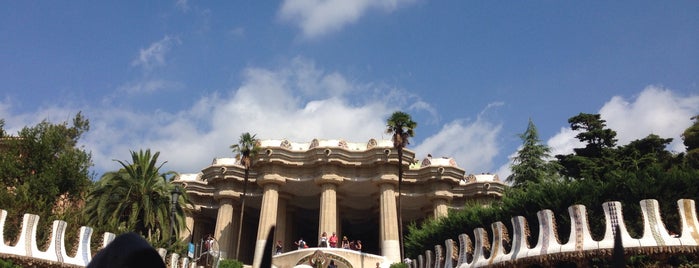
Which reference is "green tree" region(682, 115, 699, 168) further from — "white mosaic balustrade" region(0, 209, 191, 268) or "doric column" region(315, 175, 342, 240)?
"white mosaic balustrade" region(0, 209, 191, 268)

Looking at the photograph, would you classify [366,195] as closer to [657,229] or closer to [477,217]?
[477,217]

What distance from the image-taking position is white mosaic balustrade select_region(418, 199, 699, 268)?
17.3m

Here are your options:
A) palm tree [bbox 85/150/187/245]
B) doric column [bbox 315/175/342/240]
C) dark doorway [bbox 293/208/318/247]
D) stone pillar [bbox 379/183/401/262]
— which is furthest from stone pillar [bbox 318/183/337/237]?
palm tree [bbox 85/150/187/245]

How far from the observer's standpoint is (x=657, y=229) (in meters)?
17.6

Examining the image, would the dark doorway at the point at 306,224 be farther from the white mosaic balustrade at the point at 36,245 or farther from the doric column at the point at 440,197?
the white mosaic balustrade at the point at 36,245

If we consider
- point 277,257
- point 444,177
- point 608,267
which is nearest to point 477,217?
point 608,267

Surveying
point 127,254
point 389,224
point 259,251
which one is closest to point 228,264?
point 259,251

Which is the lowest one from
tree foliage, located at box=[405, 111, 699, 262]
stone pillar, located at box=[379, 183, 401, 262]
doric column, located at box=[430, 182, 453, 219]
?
tree foliage, located at box=[405, 111, 699, 262]

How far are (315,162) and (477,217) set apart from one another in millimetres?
20034

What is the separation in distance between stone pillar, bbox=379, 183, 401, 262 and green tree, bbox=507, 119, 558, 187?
945 centimetres

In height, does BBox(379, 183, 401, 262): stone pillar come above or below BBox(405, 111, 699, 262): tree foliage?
above

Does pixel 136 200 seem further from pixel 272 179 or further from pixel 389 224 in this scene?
pixel 389 224

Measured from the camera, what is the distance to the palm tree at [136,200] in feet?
98.1

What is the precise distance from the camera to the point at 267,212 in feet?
143
